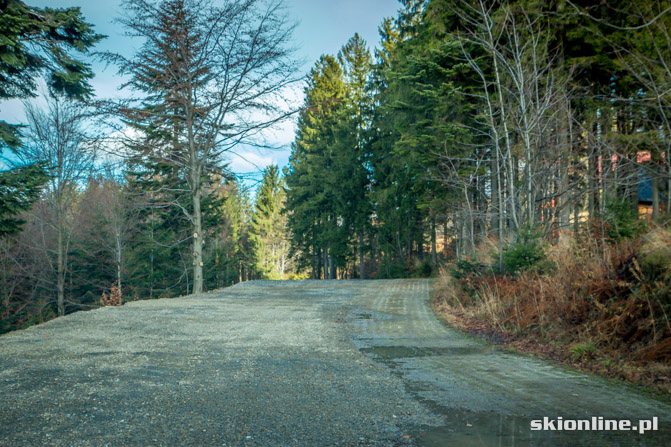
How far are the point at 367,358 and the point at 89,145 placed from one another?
424 inches

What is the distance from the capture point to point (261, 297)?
11523 millimetres

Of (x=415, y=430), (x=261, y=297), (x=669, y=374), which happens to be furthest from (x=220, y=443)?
(x=261, y=297)

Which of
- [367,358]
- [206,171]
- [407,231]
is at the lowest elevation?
[367,358]

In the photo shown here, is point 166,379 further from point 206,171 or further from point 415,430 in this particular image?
point 206,171

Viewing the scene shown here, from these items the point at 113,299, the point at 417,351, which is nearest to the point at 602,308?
the point at 417,351

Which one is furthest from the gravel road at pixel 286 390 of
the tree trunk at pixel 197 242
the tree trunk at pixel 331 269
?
the tree trunk at pixel 331 269

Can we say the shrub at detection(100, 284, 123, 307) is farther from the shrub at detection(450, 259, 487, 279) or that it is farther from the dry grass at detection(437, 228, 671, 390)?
the dry grass at detection(437, 228, 671, 390)

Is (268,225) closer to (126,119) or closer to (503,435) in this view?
(126,119)

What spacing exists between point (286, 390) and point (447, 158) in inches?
386

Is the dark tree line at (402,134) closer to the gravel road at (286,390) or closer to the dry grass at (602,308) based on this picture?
the dry grass at (602,308)

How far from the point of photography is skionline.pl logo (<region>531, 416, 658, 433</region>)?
2887 millimetres

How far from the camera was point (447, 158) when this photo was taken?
12109 mm

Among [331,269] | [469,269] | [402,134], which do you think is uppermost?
[402,134]

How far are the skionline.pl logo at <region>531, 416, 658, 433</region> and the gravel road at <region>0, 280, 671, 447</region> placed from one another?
6 centimetres
